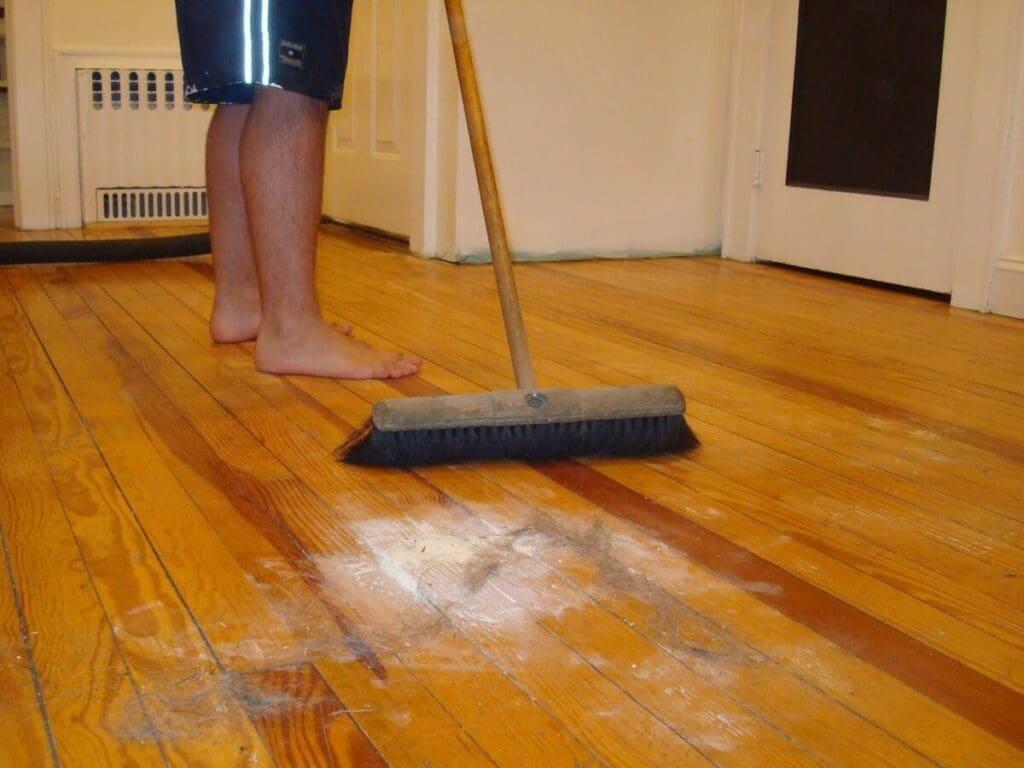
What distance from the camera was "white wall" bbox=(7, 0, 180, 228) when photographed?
11.0 ft

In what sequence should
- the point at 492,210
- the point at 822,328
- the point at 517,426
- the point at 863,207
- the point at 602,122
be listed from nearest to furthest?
the point at 517,426
the point at 492,210
the point at 822,328
the point at 863,207
the point at 602,122

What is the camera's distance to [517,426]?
1301 millimetres

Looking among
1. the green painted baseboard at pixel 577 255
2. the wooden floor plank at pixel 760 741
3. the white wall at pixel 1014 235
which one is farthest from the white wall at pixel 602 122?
the wooden floor plank at pixel 760 741

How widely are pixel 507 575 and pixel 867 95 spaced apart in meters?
2.03

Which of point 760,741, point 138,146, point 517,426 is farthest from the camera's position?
point 138,146

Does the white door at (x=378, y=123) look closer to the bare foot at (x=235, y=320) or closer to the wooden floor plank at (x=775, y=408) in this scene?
the wooden floor plank at (x=775, y=408)

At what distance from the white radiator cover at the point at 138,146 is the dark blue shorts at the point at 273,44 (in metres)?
1.87

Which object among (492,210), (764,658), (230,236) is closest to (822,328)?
(492,210)

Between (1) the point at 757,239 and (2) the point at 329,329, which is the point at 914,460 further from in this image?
(1) the point at 757,239

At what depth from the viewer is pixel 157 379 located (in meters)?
1.69

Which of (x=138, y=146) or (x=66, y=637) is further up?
(x=138, y=146)

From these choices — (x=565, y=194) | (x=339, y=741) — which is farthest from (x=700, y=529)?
(x=565, y=194)

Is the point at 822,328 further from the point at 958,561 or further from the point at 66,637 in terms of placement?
the point at 66,637

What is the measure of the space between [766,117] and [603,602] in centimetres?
227
